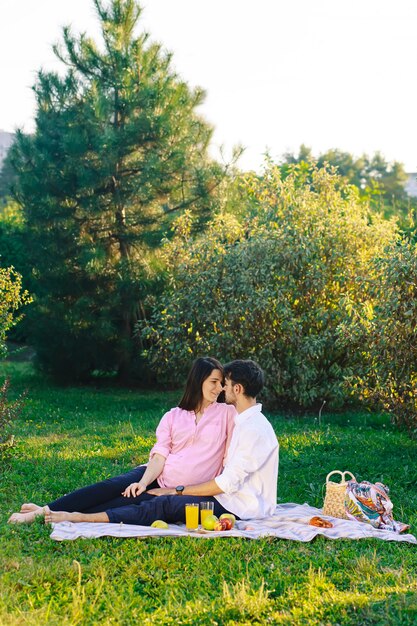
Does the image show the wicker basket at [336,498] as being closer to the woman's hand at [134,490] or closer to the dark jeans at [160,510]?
the dark jeans at [160,510]

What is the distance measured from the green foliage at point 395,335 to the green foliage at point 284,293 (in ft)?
5.03

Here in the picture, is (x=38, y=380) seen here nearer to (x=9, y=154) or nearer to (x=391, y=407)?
(x=9, y=154)

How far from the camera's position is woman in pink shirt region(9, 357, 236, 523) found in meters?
5.29

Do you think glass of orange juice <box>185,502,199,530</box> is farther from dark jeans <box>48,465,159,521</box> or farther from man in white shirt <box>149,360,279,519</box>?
dark jeans <box>48,465,159,521</box>

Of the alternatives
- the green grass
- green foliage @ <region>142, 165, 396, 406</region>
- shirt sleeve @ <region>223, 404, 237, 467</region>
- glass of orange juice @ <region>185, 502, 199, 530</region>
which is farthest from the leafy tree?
glass of orange juice @ <region>185, 502, 199, 530</region>

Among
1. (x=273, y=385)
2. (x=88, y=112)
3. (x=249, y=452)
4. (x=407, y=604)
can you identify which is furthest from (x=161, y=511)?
(x=88, y=112)

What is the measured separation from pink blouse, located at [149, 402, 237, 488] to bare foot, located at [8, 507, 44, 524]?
828 mm

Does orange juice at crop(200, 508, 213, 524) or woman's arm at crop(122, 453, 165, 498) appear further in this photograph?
woman's arm at crop(122, 453, 165, 498)

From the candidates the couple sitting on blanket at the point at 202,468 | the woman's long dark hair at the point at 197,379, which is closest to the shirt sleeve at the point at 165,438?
the couple sitting on blanket at the point at 202,468

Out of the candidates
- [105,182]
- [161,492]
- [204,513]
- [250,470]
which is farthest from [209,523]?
[105,182]

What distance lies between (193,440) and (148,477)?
394 mm

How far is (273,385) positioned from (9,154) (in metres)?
6.27

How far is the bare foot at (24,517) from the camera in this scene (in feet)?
16.4

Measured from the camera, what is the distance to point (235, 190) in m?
13.5
